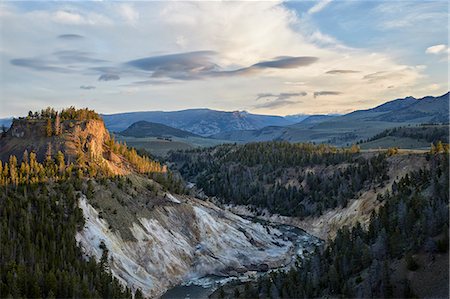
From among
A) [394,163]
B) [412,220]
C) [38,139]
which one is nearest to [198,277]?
[412,220]

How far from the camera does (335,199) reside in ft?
385

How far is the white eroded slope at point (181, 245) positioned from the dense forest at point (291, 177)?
26.9m

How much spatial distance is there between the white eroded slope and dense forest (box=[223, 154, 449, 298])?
15.8 meters

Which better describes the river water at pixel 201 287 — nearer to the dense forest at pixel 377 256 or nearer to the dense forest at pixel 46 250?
the dense forest at pixel 377 256

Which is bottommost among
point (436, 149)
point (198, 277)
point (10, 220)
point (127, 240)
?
point (198, 277)

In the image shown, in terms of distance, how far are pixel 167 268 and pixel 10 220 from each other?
26529 millimetres

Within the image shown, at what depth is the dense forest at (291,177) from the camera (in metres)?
118

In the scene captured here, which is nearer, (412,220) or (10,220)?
(412,220)

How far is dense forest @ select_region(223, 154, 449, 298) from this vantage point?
4381 cm

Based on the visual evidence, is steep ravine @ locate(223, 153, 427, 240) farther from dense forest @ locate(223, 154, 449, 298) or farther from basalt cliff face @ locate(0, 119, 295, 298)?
dense forest @ locate(223, 154, 449, 298)

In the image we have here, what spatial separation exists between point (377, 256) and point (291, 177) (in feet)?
312

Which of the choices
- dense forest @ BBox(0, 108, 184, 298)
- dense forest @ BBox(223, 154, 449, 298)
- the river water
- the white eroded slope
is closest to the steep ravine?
the white eroded slope

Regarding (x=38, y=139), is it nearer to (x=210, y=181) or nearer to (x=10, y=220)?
(x=10, y=220)

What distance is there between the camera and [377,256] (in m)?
49.2
